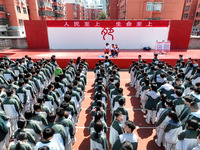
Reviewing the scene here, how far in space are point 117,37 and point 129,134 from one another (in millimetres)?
16226

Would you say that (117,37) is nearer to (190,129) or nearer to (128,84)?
(128,84)

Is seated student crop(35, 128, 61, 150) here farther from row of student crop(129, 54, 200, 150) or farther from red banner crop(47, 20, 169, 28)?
red banner crop(47, 20, 169, 28)

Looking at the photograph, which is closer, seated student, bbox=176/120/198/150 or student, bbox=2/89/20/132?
seated student, bbox=176/120/198/150

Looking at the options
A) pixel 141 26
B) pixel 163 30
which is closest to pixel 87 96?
pixel 141 26

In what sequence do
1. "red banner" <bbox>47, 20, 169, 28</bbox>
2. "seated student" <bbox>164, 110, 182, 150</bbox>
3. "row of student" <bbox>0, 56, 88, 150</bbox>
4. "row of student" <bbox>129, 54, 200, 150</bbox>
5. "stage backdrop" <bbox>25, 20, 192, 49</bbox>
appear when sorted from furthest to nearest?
Result: 1. "stage backdrop" <bbox>25, 20, 192, 49</bbox>
2. "red banner" <bbox>47, 20, 169, 28</bbox>
3. "seated student" <bbox>164, 110, 182, 150</bbox>
4. "row of student" <bbox>129, 54, 200, 150</bbox>
5. "row of student" <bbox>0, 56, 88, 150</bbox>

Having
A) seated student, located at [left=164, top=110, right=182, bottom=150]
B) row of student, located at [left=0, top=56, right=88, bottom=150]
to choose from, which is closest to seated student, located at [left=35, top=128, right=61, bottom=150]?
row of student, located at [left=0, top=56, right=88, bottom=150]

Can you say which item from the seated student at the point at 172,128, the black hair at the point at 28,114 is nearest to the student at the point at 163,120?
the seated student at the point at 172,128

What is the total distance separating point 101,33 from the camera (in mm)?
17859

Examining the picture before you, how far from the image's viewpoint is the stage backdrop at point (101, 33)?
17.3 meters

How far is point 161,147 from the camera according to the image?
449 centimetres

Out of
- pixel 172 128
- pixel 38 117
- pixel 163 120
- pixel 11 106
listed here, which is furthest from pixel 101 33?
pixel 172 128

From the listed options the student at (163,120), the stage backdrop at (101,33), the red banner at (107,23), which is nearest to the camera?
the student at (163,120)

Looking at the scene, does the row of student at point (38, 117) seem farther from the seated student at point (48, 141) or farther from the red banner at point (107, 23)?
the red banner at point (107, 23)

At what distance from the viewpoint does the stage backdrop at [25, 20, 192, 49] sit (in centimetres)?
1731
